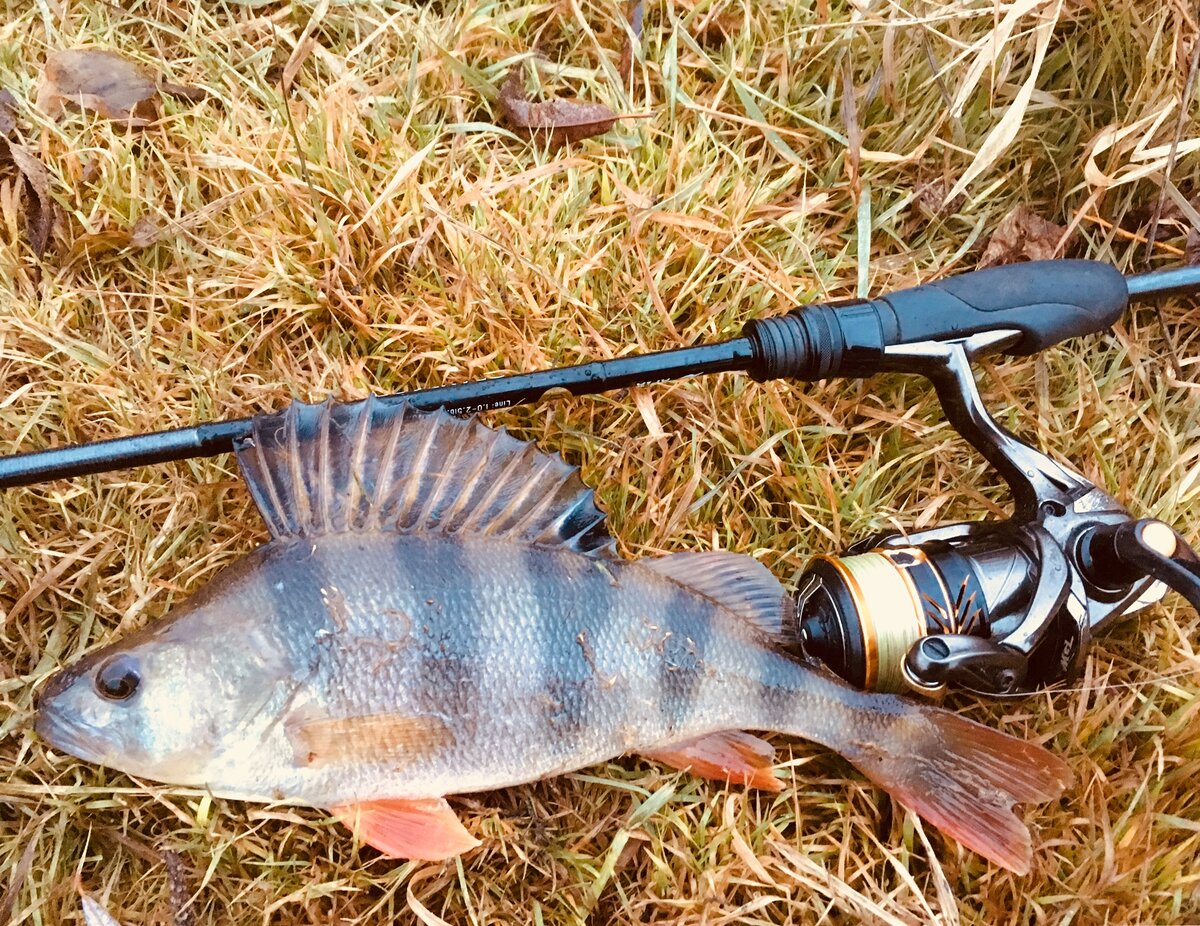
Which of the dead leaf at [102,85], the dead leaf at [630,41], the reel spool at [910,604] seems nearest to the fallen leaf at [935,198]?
the dead leaf at [630,41]

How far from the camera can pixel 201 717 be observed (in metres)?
2.05

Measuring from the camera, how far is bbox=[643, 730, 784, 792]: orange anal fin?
233 cm

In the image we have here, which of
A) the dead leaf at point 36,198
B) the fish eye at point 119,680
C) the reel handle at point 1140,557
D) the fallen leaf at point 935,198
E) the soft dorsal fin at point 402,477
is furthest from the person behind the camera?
the fallen leaf at point 935,198

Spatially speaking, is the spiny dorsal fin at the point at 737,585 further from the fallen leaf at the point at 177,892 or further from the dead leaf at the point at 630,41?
the dead leaf at the point at 630,41

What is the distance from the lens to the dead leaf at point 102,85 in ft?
9.19

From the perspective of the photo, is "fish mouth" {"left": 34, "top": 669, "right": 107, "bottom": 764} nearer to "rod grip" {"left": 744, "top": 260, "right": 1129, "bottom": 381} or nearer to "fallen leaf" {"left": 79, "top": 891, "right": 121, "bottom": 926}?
"fallen leaf" {"left": 79, "top": 891, "right": 121, "bottom": 926}

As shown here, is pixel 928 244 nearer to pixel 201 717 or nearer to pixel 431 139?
pixel 431 139

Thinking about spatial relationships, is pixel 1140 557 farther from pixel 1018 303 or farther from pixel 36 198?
pixel 36 198

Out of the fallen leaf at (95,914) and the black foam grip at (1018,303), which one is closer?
the fallen leaf at (95,914)

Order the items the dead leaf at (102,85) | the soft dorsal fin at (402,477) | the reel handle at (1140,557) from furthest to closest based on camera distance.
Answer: the dead leaf at (102,85)
the soft dorsal fin at (402,477)
the reel handle at (1140,557)

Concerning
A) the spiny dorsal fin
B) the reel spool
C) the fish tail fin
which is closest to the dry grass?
the fish tail fin

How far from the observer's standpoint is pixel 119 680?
6.70ft

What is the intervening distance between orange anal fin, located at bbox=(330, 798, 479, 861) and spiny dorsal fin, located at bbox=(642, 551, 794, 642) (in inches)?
31.7

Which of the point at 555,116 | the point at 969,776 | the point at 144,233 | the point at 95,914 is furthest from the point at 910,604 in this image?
the point at 144,233
